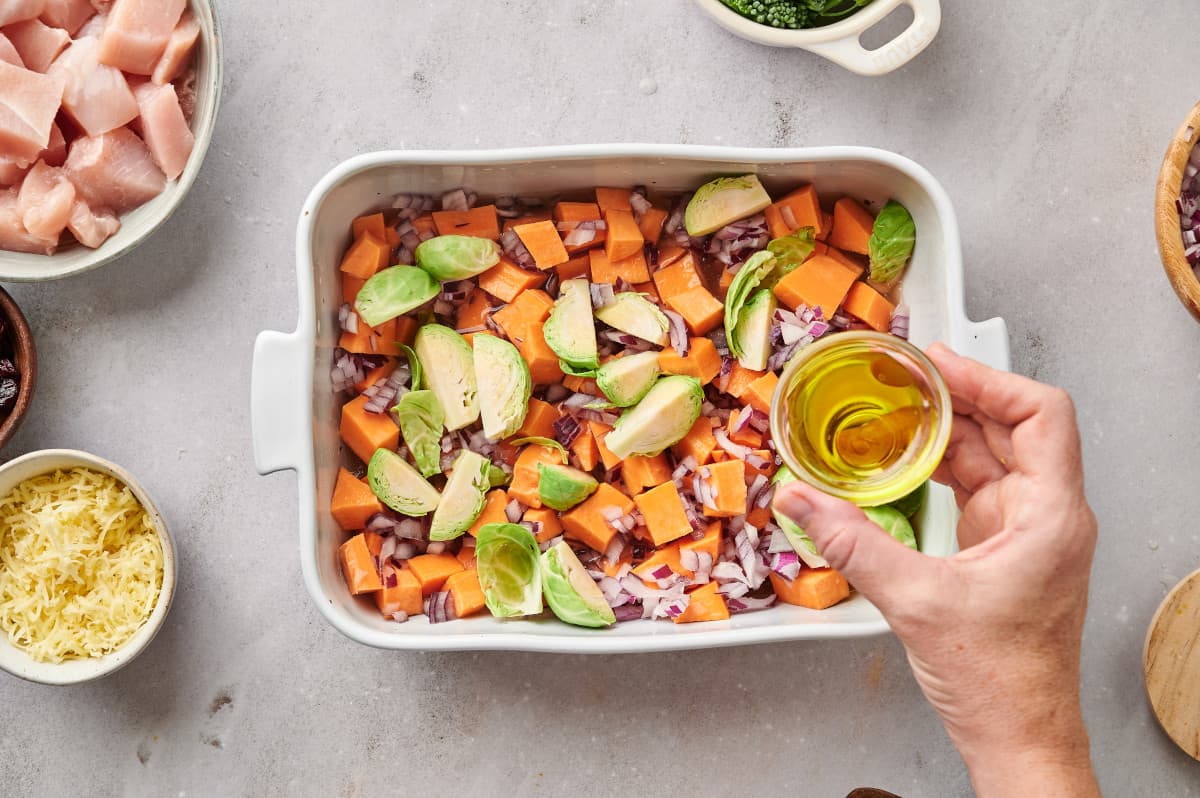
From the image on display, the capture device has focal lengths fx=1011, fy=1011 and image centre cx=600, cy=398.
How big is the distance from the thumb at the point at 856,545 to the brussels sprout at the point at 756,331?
44cm

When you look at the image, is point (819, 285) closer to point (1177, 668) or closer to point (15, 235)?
point (1177, 668)

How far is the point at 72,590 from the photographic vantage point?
5.90 ft

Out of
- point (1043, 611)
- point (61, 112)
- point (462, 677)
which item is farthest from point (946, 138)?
point (61, 112)

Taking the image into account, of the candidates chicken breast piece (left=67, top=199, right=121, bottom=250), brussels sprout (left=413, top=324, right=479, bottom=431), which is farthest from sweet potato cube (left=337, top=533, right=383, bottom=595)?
chicken breast piece (left=67, top=199, right=121, bottom=250)

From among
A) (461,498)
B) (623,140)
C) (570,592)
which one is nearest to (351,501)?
(461,498)

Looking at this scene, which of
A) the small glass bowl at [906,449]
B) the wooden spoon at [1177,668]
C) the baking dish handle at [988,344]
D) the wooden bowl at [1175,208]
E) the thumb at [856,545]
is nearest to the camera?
the thumb at [856,545]

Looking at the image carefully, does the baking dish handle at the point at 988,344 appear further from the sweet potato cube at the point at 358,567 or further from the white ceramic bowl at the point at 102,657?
the white ceramic bowl at the point at 102,657

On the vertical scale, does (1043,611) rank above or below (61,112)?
below

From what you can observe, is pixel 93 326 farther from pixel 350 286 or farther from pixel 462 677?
pixel 462 677

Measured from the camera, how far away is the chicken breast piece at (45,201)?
5.67ft

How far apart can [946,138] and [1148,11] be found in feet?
1.48

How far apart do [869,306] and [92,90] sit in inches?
54.6

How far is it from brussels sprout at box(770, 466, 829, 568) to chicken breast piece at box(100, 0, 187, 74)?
1311 millimetres

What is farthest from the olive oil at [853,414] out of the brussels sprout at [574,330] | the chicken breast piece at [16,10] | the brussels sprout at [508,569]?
the chicken breast piece at [16,10]
